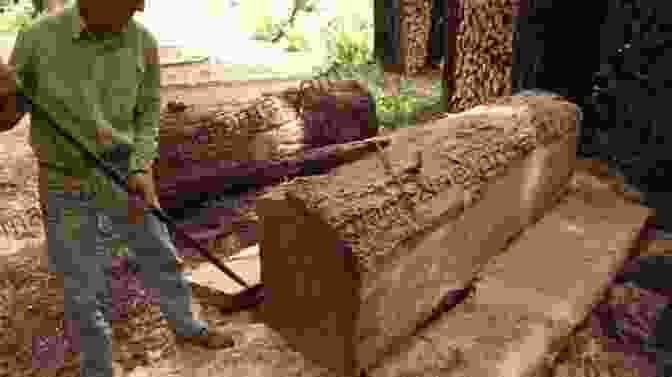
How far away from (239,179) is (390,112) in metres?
3.06

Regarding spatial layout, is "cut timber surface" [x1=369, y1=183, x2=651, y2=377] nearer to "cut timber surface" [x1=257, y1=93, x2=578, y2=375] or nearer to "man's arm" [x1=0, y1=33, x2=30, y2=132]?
"cut timber surface" [x1=257, y1=93, x2=578, y2=375]

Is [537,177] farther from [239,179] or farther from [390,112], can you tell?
[390,112]

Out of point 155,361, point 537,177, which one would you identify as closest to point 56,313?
point 155,361

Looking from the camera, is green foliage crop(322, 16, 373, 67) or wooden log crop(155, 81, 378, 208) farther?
green foliage crop(322, 16, 373, 67)

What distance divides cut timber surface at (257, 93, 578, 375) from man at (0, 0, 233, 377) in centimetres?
63

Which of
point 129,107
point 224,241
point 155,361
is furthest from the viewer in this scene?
point 224,241

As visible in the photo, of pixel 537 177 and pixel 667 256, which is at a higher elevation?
pixel 537 177

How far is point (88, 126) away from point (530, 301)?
2384mm

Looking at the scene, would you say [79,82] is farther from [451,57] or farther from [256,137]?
[451,57]

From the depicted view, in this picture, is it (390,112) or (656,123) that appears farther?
(390,112)

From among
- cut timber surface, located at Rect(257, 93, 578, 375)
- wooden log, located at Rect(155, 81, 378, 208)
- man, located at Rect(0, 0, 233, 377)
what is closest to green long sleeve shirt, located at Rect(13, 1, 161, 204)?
man, located at Rect(0, 0, 233, 377)

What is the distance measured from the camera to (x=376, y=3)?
319 inches

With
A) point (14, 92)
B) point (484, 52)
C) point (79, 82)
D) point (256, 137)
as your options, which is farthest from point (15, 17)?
point (14, 92)

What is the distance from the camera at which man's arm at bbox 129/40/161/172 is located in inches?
83.6
